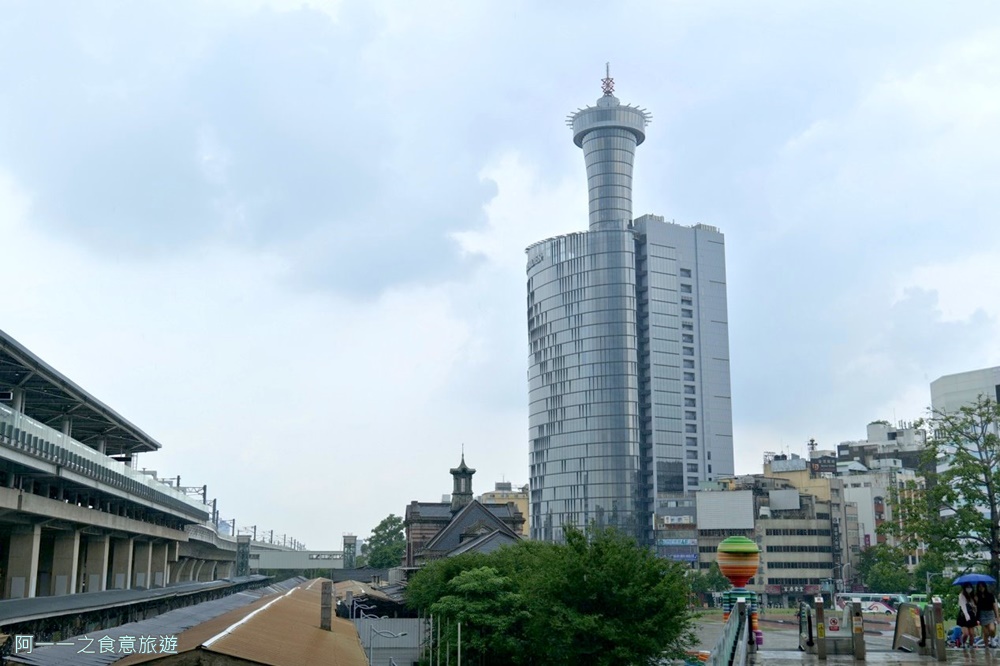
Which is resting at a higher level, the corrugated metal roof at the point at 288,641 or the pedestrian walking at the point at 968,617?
the pedestrian walking at the point at 968,617

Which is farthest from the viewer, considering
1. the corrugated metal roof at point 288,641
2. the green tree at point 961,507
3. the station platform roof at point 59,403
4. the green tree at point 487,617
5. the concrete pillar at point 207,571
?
the concrete pillar at point 207,571

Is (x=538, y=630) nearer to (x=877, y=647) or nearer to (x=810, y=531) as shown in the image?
(x=877, y=647)

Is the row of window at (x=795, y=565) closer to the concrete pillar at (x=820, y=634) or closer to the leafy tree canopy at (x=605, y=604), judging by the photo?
the leafy tree canopy at (x=605, y=604)

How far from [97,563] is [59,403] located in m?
14.5

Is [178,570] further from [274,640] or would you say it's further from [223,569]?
[274,640]

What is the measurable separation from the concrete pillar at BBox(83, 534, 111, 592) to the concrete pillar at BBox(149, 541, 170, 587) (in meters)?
23.9

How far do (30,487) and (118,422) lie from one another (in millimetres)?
19537

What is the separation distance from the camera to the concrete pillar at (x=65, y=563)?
197ft

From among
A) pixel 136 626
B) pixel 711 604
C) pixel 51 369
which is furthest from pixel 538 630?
pixel 711 604

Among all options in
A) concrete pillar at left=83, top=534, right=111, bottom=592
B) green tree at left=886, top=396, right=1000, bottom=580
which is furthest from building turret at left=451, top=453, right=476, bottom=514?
green tree at left=886, top=396, right=1000, bottom=580

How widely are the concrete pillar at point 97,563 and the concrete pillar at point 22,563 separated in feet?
55.1

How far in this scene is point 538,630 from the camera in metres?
45.4

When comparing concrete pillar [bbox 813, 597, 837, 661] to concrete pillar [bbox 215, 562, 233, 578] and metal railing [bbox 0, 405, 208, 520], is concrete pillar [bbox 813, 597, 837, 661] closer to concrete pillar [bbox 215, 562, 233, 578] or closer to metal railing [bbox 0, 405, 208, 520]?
metal railing [bbox 0, 405, 208, 520]

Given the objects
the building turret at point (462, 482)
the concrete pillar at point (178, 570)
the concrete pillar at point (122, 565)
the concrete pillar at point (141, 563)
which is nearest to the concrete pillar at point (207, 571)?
the concrete pillar at point (178, 570)
